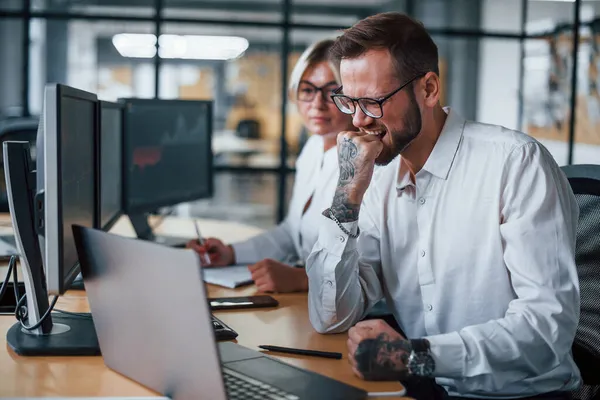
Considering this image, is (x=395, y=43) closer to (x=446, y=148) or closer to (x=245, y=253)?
(x=446, y=148)

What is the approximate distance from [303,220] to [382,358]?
1.42 metres

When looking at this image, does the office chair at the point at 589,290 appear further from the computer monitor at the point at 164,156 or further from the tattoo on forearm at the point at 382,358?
the computer monitor at the point at 164,156

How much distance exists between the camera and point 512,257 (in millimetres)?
1652

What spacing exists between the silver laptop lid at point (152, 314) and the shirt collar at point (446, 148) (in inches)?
32.1

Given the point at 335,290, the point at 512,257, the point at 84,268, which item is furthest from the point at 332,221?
the point at 84,268

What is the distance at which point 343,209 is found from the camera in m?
1.85

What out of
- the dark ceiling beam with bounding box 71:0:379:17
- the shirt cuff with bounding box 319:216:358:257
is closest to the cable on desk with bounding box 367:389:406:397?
the shirt cuff with bounding box 319:216:358:257

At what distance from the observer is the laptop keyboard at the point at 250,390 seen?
4.25ft

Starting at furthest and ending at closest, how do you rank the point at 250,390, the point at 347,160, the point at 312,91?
the point at 312,91 < the point at 347,160 < the point at 250,390

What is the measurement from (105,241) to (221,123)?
4089 millimetres

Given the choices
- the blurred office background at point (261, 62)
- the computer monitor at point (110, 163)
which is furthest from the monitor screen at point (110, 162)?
the blurred office background at point (261, 62)

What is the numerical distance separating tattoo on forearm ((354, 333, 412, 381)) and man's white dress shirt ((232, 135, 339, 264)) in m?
1.23

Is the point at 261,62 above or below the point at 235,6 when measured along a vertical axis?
below

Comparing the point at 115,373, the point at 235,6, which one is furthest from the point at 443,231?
the point at 235,6
